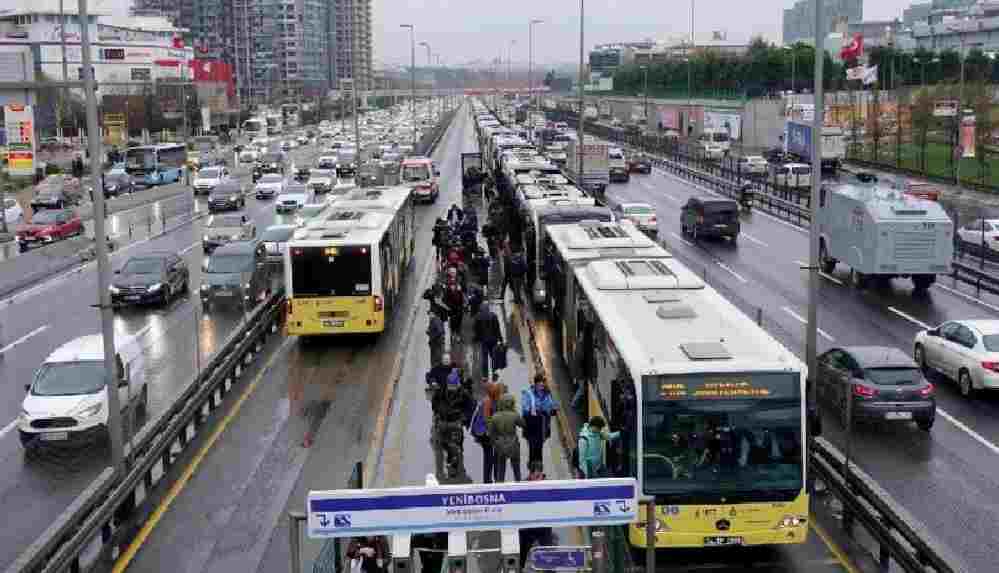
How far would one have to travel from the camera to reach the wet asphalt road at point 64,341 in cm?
1662

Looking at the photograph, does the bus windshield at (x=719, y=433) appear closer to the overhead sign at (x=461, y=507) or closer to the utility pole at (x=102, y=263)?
the overhead sign at (x=461, y=507)

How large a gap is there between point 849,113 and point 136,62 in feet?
282

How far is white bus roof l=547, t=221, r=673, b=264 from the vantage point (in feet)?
73.2

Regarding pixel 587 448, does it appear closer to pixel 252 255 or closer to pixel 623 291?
pixel 623 291

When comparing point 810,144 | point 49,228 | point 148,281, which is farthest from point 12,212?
point 810,144

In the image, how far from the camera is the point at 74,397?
62.0 ft

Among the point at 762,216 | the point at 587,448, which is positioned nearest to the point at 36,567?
the point at 587,448

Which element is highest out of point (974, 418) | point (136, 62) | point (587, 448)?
point (136, 62)

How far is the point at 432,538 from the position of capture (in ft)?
39.1

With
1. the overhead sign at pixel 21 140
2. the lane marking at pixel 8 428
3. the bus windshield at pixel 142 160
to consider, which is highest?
the overhead sign at pixel 21 140

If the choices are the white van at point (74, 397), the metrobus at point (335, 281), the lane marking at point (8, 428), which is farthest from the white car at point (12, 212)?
the white van at point (74, 397)

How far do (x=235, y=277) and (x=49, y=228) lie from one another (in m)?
21.1

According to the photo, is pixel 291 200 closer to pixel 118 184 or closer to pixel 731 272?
pixel 118 184

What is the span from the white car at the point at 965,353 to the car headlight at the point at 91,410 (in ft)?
50.7
